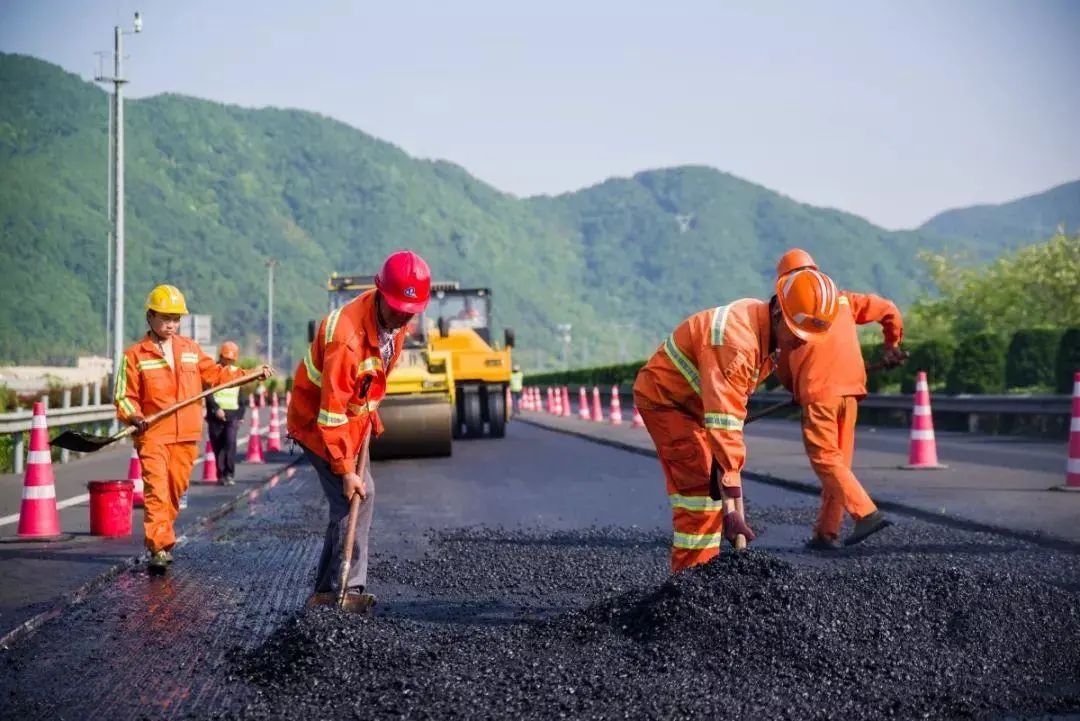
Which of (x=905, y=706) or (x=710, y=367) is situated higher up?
(x=710, y=367)

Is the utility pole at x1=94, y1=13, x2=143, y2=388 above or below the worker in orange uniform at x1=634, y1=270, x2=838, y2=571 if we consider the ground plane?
above

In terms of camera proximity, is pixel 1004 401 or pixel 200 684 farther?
pixel 1004 401

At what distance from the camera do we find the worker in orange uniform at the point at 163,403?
8.64 m

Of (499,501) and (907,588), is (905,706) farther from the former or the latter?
(499,501)

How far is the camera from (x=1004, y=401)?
22.6 m

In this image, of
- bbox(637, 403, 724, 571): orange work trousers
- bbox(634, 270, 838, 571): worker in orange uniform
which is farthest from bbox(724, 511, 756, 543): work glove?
bbox(637, 403, 724, 571): orange work trousers

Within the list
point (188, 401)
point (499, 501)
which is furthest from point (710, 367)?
point (499, 501)

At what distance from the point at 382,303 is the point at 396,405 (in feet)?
42.9

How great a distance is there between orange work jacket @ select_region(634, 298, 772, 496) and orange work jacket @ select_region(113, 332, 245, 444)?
12.6 feet

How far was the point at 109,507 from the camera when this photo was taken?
10.3m

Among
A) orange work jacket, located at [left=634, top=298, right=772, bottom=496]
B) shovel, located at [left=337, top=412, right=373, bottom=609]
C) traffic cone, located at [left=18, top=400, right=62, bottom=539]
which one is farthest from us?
traffic cone, located at [left=18, top=400, right=62, bottom=539]

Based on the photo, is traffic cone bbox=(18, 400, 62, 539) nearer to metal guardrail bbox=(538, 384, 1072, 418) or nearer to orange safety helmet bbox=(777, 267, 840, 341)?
orange safety helmet bbox=(777, 267, 840, 341)

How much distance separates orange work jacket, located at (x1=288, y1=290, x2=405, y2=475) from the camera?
596cm

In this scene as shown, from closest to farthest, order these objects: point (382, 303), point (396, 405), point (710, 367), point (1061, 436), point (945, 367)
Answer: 1. point (710, 367)
2. point (382, 303)
3. point (396, 405)
4. point (1061, 436)
5. point (945, 367)
